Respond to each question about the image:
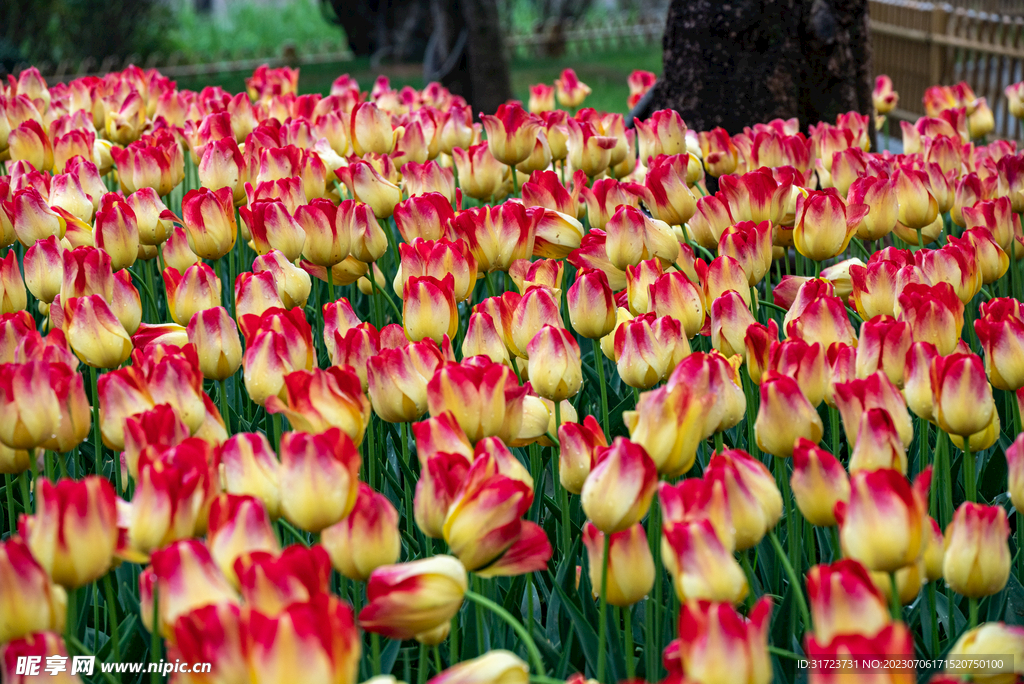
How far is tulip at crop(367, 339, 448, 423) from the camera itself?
129 cm

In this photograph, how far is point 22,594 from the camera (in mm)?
864

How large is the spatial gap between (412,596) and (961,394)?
677mm

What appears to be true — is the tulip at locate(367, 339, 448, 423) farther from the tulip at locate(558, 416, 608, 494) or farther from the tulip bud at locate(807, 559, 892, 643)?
the tulip bud at locate(807, 559, 892, 643)

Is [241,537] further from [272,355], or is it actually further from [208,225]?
[208,225]

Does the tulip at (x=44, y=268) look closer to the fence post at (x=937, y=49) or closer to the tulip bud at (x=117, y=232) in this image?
the tulip bud at (x=117, y=232)

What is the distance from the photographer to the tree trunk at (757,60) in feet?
12.2

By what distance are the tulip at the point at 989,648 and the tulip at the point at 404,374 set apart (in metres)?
0.67

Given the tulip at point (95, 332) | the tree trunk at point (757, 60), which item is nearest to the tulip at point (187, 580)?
the tulip at point (95, 332)

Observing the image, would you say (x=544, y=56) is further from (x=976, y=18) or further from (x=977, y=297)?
(x=977, y=297)

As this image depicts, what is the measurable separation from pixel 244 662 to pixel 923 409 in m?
0.86

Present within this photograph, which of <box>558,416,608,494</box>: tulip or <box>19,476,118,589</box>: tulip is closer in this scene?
<box>19,476,118,589</box>: tulip

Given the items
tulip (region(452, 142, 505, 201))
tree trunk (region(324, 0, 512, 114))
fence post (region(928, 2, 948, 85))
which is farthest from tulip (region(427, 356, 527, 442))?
fence post (region(928, 2, 948, 85))

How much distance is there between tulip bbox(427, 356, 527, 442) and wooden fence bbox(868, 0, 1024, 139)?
899cm

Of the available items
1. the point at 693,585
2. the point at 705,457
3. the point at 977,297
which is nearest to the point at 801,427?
the point at 693,585
